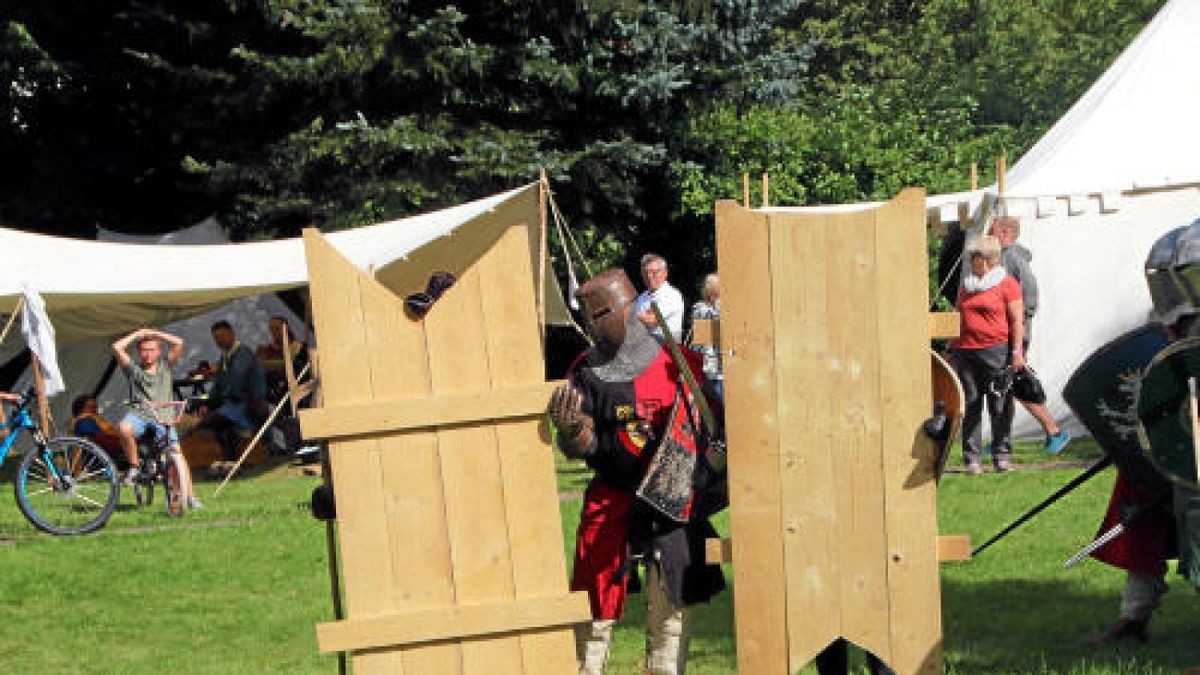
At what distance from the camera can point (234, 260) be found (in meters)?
16.5

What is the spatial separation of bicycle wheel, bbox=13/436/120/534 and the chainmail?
742 centimetres

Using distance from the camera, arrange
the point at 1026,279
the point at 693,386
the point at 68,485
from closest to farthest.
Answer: the point at 693,386
the point at 68,485
the point at 1026,279

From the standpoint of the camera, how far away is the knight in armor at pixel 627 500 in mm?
6043

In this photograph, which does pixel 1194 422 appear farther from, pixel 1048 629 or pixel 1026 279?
pixel 1026 279

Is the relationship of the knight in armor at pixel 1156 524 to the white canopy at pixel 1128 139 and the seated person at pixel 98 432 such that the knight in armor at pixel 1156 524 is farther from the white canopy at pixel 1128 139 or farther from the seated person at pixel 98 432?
the seated person at pixel 98 432

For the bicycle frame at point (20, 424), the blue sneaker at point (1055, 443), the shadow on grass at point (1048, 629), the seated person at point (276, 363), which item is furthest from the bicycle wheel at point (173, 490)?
the shadow on grass at point (1048, 629)

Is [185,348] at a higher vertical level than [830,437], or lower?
lower

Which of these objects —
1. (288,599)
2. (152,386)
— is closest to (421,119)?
(152,386)

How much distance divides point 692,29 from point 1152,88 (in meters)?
9.97

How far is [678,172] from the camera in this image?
21000 mm

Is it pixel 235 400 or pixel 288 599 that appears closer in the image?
pixel 288 599

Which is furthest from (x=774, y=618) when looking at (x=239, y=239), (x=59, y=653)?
(x=239, y=239)

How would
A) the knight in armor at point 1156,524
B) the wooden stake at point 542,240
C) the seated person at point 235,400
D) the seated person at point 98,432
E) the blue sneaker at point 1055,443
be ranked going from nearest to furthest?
1. the knight in armor at point 1156,524
2. the blue sneaker at point 1055,443
3. the wooden stake at point 542,240
4. the seated person at point 98,432
5. the seated person at point 235,400

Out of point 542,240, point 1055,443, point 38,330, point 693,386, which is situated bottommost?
point 1055,443
